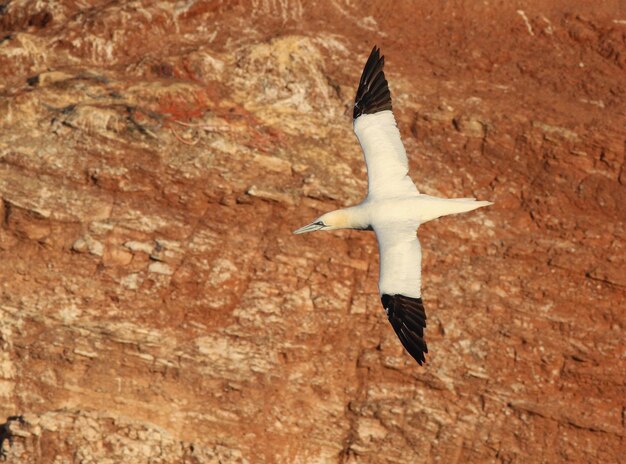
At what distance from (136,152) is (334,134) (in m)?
4.13

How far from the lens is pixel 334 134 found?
25.9 m

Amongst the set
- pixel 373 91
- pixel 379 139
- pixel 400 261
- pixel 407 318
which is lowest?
pixel 407 318

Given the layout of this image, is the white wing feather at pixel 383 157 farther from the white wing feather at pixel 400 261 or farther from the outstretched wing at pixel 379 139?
the white wing feather at pixel 400 261

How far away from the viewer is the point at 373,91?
20.4 metres

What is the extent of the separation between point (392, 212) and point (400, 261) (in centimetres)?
80

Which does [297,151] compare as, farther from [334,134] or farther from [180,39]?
[180,39]

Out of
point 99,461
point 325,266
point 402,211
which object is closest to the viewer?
point 402,211

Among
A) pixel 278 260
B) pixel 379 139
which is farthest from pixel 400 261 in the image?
pixel 278 260

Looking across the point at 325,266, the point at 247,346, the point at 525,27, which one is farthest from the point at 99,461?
the point at 525,27

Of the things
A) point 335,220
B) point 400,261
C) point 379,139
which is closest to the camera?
point 400,261

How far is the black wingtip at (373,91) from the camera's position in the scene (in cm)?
2030

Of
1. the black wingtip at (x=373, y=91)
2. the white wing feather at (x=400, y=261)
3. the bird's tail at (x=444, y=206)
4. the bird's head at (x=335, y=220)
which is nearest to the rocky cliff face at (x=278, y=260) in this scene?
the black wingtip at (x=373, y=91)

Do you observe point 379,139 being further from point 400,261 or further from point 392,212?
point 400,261

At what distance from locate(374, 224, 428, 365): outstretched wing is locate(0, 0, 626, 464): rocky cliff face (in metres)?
5.67
